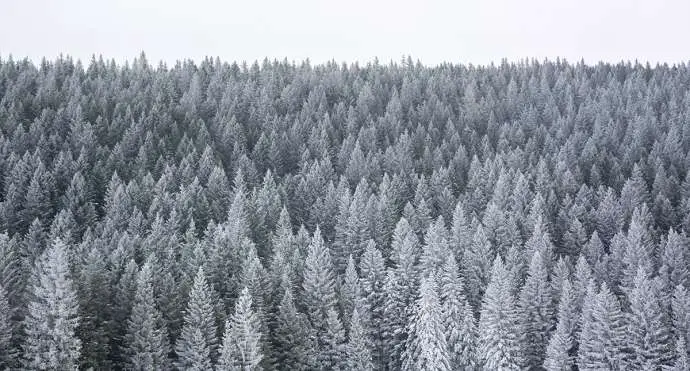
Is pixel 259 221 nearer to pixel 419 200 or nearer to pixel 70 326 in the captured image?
pixel 419 200

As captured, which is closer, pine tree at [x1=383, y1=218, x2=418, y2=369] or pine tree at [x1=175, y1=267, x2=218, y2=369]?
pine tree at [x1=175, y1=267, x2=218, y2=369]

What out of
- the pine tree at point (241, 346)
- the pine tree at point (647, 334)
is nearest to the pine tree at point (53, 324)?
the pine tree at point (241, 346)

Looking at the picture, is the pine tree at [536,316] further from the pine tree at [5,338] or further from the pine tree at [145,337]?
the pine tree at [5,338]

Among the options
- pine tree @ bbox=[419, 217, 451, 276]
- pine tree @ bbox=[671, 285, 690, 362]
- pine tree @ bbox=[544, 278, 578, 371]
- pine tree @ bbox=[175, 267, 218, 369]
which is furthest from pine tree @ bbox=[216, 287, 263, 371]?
pine tree @ bbox=[671, 285, 690, 362]

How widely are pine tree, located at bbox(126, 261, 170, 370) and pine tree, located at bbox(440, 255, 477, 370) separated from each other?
2343 cm

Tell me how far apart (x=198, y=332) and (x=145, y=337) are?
11.5ft

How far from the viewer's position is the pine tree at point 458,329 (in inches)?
2415

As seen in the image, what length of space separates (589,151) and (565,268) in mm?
48444

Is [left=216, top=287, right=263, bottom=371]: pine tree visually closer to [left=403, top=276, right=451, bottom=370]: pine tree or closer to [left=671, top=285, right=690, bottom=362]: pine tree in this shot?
[left=403, top=276, right=451, bottom=370]: pine tree

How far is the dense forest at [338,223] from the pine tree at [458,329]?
238 millimetres

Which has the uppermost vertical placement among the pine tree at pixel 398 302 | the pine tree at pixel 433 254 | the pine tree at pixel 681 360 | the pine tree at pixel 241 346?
the pine tree at pixel 433 254

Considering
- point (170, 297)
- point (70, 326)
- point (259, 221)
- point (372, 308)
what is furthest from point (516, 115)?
point (70, 326)

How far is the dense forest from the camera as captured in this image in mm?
52188

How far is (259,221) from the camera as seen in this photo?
82.7 metres
